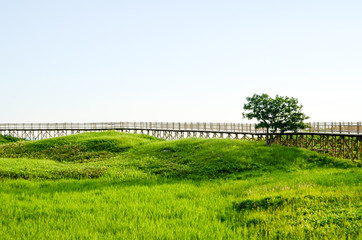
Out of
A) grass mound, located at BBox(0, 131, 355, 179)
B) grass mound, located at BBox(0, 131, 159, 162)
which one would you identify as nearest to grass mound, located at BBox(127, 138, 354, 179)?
grass mound, located at BBox(0, 131, 355, 179)

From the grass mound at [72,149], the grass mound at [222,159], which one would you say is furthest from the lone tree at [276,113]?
the grass mound at [72,149]

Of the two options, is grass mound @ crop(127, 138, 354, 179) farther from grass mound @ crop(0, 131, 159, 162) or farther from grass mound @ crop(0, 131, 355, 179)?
grass mound @ crop(0, 131, 159, 162)

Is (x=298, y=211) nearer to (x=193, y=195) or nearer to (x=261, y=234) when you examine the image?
(x=261, y=234)

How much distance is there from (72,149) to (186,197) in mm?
20684

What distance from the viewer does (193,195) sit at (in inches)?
622

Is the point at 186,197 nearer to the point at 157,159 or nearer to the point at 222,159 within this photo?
the point at 222,159

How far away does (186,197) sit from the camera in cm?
1539

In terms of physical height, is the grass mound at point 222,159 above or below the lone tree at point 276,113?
below

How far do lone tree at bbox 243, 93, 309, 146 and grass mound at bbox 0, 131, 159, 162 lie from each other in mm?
12696

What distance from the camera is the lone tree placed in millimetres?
30406

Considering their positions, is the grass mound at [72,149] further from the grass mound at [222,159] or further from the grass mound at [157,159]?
the grass mound at [222,159]

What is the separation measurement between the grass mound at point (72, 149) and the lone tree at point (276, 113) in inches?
500

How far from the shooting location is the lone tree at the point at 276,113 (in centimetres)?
3041

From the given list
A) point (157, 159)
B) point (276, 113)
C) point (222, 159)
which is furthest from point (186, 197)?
point (276, 113)
